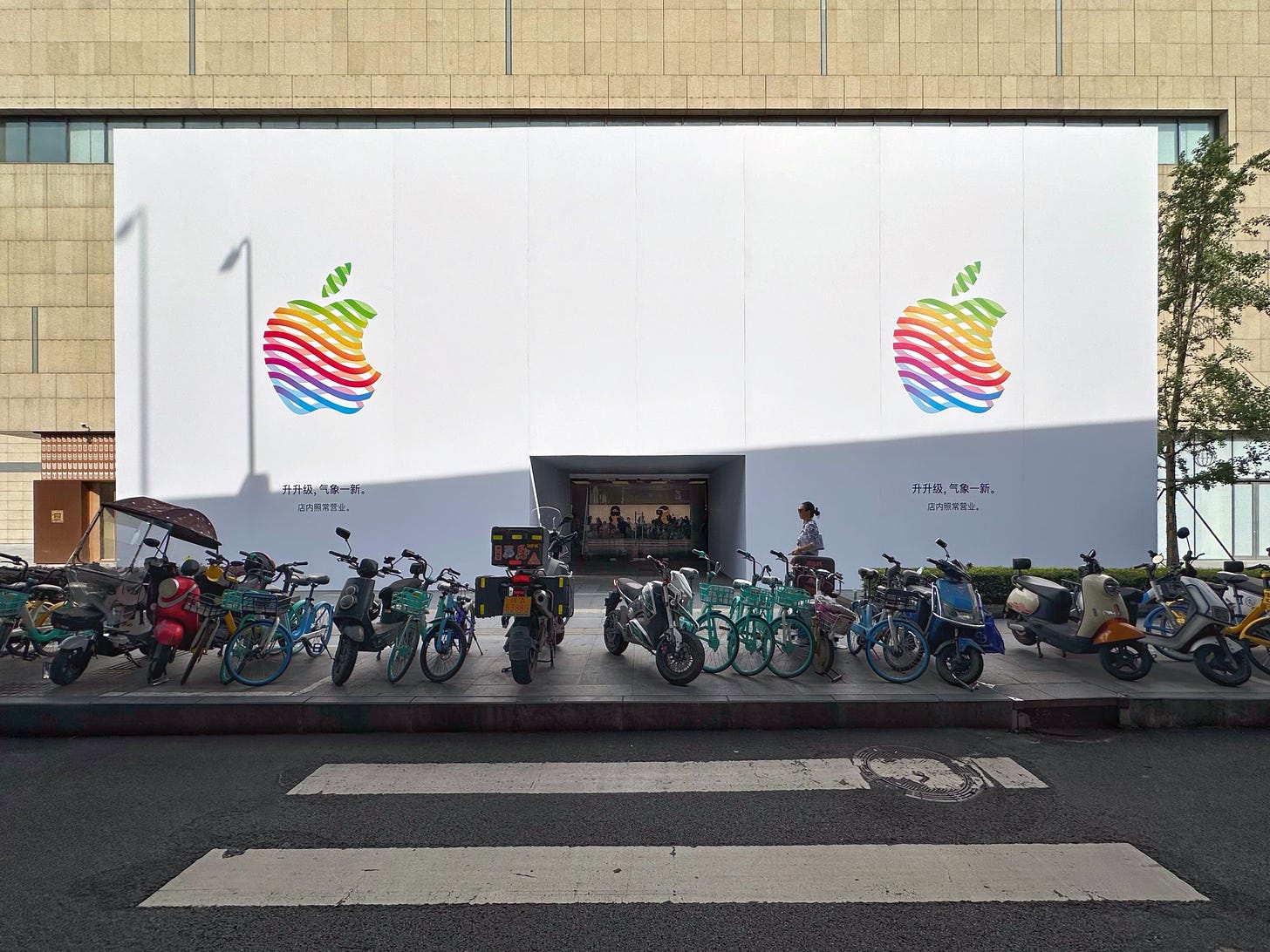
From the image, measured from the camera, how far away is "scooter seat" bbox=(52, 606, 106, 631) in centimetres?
602

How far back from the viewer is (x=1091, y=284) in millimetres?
12461

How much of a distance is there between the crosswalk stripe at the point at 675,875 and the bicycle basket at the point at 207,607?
3395 mm

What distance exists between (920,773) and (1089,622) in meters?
3.16

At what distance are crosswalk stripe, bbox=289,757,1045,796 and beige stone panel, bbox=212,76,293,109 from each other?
2082 centimetres

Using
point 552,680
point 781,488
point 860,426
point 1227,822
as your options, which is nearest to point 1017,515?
point 860,426

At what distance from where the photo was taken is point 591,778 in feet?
14.4

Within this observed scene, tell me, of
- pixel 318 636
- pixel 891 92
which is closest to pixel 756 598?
pixel 318 636

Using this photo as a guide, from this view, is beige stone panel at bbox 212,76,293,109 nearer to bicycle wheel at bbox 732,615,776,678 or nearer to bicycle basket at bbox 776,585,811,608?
bicycle wheel at bbox 732,615,776,678

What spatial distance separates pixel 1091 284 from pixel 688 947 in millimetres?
14498

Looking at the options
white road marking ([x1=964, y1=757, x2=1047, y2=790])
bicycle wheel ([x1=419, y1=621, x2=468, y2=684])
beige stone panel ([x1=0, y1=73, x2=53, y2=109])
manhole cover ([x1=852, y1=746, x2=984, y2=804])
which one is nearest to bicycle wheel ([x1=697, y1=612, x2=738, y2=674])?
manhole cover ([x1=852, y1=746, x2=984, y2=804])

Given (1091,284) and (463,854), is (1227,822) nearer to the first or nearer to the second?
(463,854)

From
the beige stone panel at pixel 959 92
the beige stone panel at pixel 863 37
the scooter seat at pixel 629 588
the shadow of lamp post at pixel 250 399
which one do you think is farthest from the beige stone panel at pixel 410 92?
the scooter seat at pixel 629 588

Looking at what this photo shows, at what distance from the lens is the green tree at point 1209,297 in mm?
11188

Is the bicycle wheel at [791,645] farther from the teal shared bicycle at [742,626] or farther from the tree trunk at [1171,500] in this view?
the tree trunk at [1171,500]
